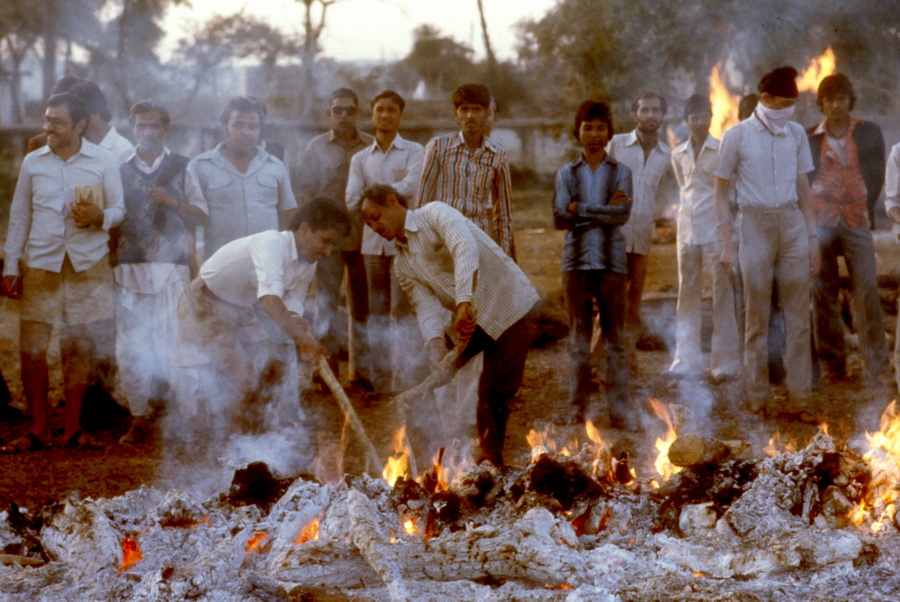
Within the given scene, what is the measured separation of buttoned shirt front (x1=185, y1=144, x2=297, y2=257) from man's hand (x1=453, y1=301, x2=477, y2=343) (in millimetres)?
2165

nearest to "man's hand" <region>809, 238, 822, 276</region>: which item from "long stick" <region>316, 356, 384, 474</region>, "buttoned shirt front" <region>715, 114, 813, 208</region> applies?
"buttoned shirt front" <region>715, 114, 813, 208</region>

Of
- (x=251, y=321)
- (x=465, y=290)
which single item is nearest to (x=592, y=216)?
(x=465, y=290)

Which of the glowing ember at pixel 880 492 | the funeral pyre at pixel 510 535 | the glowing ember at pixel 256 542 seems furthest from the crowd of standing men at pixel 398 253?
the glowing ember at pixel 880 492

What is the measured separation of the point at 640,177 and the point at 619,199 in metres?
1.01

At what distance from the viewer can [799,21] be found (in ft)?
41.2

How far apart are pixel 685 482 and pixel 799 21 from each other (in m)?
9.74

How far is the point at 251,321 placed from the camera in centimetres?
616

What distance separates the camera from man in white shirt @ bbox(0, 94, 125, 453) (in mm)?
6020

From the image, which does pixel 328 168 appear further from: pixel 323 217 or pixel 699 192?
pixel 699 192

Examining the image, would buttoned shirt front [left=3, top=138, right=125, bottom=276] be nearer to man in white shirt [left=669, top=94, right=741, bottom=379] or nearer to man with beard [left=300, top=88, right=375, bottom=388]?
man with beard [left=300, top=88, right=375, bottom=388]

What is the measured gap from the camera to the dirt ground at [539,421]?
5.54 metres

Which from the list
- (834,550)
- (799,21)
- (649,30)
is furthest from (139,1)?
(834,550)

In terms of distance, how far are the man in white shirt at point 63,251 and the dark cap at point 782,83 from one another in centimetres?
405

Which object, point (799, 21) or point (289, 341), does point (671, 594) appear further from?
point (799, 21)
